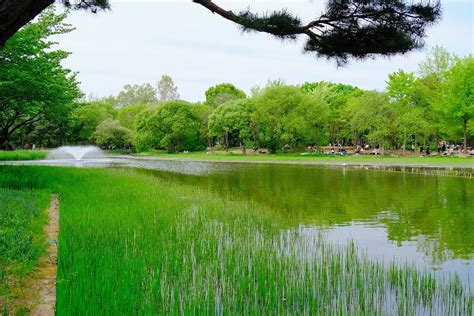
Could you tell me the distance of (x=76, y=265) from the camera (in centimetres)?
622

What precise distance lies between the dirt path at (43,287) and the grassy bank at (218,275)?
0.18m

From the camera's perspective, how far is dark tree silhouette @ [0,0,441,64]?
5909 mm

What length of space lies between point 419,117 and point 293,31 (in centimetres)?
4454

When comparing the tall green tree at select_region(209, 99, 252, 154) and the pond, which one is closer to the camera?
the pond

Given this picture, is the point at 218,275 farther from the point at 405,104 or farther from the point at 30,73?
the point at 405,104

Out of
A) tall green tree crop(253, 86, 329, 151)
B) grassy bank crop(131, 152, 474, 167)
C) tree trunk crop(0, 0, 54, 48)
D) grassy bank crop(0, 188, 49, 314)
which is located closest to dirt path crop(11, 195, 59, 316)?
grassy bank crop(0, 188, 49, 314)

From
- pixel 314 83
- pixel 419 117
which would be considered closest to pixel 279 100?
pixel 419 117

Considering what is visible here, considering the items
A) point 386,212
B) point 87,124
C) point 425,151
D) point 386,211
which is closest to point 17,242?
point 386,212

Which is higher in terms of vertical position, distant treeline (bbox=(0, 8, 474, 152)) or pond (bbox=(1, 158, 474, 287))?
distant treeline (bbox=(0, 8, 474, 152))

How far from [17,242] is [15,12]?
4215 mm

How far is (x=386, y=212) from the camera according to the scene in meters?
14.0

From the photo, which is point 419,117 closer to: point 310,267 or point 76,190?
point 76,190

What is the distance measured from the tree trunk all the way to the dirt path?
2808 mm

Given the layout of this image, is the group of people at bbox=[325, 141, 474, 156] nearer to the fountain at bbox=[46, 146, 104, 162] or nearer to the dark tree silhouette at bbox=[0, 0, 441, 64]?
the fountain at bbox=[46, 146, 104, 162]
